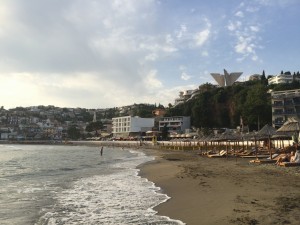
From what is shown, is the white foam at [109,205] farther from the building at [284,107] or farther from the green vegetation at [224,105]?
the green vegetation at [224,105]

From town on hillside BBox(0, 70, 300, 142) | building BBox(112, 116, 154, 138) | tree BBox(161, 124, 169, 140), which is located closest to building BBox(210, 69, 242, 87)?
town on hillside BBox(0, 70, 300, 142)

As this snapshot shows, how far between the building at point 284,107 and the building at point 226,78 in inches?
2008

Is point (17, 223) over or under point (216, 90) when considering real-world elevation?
under

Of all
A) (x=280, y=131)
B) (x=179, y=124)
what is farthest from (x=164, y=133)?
(x=280, y=131)

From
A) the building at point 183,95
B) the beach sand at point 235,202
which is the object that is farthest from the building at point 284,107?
the building at point 183,95


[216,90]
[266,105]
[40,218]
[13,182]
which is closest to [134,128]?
[216,90]

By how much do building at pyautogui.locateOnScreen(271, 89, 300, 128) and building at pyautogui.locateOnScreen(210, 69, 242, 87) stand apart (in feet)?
167

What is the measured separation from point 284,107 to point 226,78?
53085mm

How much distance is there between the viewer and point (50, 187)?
1784cm

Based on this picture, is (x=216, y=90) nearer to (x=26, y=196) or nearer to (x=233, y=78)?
(x=233, y=78)

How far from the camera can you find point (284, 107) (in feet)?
273

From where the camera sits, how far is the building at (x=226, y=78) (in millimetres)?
134750

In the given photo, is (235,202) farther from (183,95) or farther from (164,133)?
(183,95)

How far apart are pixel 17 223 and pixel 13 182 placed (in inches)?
447
